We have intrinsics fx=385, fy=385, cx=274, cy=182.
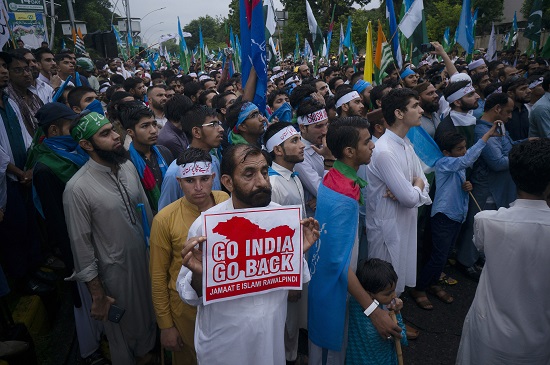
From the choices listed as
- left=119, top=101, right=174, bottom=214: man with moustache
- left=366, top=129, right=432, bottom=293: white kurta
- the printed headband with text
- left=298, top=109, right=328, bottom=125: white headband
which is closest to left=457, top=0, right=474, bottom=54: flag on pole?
left=298, top=109, right=328, bottom=125: white headband

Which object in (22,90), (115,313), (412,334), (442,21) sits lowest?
(412,334)

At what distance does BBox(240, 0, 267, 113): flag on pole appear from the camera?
14.4 ft

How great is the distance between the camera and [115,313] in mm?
2965

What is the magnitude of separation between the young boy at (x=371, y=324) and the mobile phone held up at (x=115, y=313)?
1.77 meters

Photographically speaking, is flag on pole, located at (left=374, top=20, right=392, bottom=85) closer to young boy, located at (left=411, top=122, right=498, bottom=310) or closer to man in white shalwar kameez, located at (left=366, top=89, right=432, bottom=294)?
young boy, located at (left=411, top=122, right=498, bottom=310)

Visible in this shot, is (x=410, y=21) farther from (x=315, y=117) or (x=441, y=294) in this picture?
(x=441, y=294)

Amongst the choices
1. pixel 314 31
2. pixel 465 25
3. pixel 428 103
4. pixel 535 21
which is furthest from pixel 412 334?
pixel 535 21

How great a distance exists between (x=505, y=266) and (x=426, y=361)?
5.57ft

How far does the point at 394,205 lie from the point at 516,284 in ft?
4.18

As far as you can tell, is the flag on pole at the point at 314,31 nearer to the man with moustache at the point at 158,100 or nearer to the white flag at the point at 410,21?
the white flag at the point at 410,21

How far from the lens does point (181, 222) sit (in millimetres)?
2754

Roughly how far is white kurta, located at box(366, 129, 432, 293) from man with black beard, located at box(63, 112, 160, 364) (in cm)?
206

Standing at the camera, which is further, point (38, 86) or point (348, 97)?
point (38, 86)

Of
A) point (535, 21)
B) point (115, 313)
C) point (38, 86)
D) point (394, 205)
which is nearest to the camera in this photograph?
point (115, 313)
